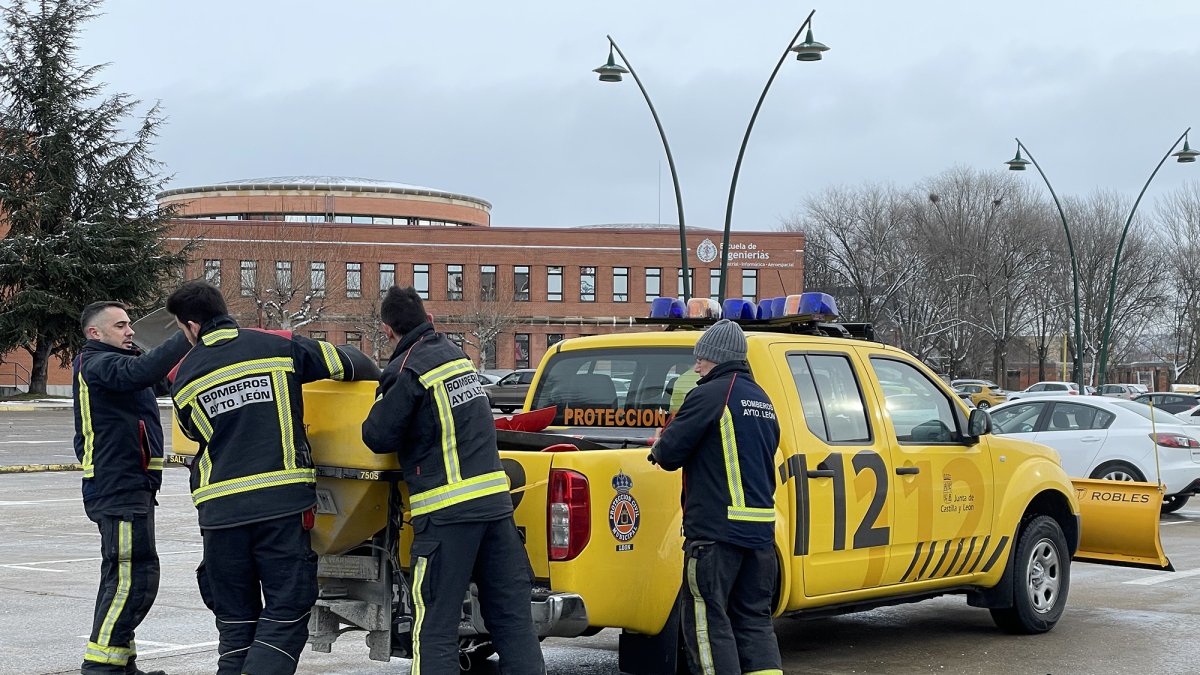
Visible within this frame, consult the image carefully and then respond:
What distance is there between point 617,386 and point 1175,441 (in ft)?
34.7

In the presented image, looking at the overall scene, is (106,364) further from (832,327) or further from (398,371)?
(832,327)

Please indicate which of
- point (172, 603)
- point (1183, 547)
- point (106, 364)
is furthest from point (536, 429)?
point (1183, 547)

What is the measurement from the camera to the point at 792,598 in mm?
6746

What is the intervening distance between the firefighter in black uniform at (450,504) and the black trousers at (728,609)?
75 cm

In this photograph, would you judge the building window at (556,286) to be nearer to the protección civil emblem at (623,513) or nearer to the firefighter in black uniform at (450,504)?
the protección civil emblem at (623,513)

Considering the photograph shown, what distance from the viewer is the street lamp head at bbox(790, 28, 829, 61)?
77.7 ft

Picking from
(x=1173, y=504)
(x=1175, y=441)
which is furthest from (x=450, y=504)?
(x=1173, y=504)

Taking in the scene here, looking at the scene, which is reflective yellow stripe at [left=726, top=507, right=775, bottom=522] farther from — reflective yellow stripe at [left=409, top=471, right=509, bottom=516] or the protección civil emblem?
reflective yellow stripe at [left=409, top=471, right=509, bottom=516]

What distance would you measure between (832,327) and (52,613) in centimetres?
543

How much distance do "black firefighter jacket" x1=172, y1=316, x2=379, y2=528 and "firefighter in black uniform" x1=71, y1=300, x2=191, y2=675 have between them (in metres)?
0.91

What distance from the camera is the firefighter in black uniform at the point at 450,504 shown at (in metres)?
5.53

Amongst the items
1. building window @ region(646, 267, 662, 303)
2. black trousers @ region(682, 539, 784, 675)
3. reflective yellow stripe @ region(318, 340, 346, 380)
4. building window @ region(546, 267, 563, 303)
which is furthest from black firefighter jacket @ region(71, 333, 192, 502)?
building window @ region(646, 267, 662, 303)

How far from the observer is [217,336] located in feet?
19.0

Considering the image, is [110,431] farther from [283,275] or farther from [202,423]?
[283,275]
